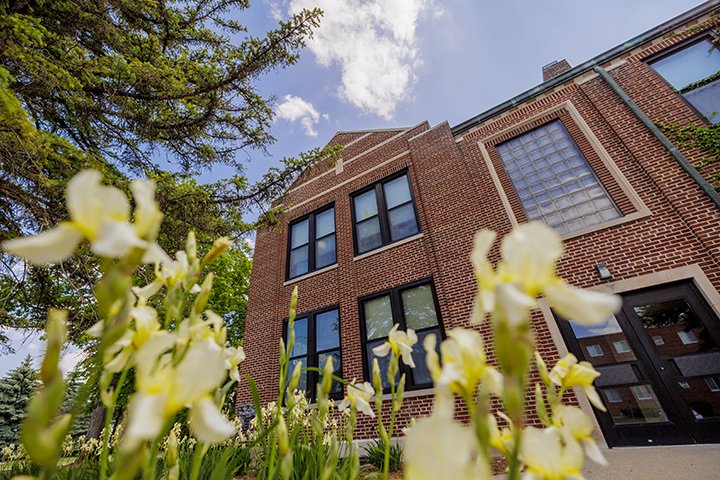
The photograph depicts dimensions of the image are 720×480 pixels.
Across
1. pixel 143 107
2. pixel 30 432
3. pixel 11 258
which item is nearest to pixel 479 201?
pixel 143 107

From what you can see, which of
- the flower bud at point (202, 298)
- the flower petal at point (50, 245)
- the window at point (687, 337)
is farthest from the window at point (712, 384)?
the flower petal at point (50, 245)

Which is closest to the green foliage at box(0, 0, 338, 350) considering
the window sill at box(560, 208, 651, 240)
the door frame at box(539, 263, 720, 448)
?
the window sill at box(560, 208, 651, 240)

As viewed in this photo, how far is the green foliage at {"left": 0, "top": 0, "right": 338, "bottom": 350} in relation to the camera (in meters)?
3.46

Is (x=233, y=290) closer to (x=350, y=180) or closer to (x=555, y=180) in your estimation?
(x=350, y=180)

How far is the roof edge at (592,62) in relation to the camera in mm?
5953

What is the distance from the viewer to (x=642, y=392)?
14.3 feet

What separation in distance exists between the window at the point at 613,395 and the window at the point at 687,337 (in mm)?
1099

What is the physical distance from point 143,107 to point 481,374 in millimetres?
5688

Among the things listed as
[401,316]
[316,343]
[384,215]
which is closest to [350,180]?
A: [384,215]

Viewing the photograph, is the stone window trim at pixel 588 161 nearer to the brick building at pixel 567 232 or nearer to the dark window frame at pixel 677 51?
the brick building at pixel 567 232

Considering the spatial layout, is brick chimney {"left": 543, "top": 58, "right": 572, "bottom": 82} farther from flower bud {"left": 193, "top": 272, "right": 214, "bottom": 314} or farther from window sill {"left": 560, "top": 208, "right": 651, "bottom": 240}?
flower bud {"left": 193, "top": 272, "right": 214, "bottom": 314}

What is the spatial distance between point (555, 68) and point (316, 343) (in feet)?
31.6

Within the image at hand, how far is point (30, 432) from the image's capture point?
0.38 meters

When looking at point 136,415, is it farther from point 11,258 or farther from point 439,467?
point 11,258
